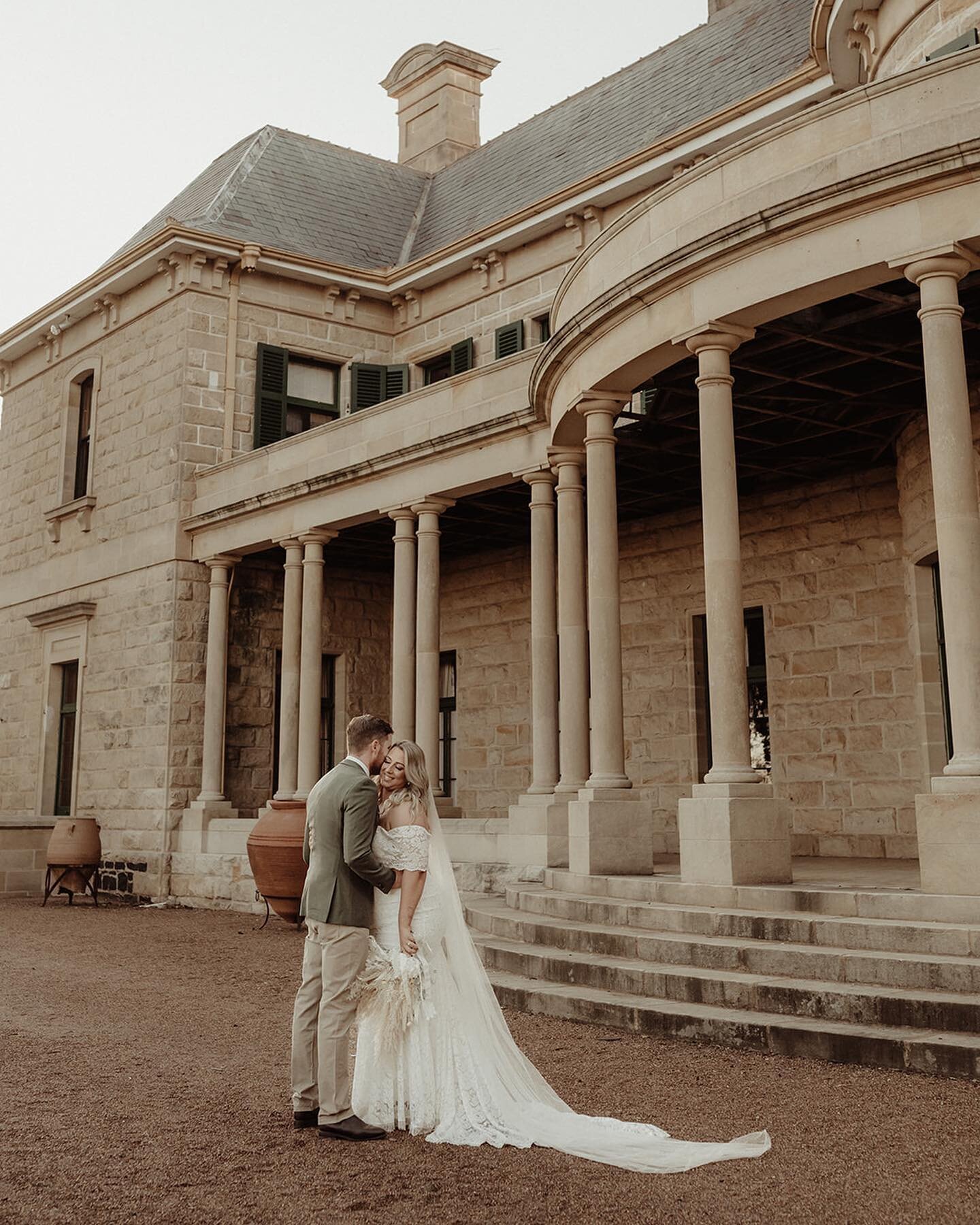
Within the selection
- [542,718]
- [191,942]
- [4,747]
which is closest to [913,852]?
[542,718]

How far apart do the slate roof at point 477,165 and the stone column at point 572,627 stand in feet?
18.6

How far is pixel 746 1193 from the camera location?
402 centimetres

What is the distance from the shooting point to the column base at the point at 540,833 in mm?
11172

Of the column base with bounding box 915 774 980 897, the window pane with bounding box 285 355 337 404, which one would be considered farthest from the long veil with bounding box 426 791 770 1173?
the window pane with bounding box 285 355 337 404

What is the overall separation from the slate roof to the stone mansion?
0.29ft

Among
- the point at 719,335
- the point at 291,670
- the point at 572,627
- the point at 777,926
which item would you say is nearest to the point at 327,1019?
the point at 777,926

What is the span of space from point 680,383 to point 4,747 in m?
14.9

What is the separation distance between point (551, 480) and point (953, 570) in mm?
5740

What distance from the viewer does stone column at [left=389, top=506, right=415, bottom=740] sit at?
546 inches

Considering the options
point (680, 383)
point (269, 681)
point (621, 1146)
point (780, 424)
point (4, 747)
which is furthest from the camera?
point (4, 747)

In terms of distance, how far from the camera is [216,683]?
16.5m

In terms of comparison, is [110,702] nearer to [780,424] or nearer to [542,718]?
[542,718]

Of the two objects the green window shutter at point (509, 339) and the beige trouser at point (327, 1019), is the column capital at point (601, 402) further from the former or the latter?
the green window shutter at point (509, 339)

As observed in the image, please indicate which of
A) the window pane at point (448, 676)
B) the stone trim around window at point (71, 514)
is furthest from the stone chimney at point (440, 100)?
the window pane at point (448, 676)
